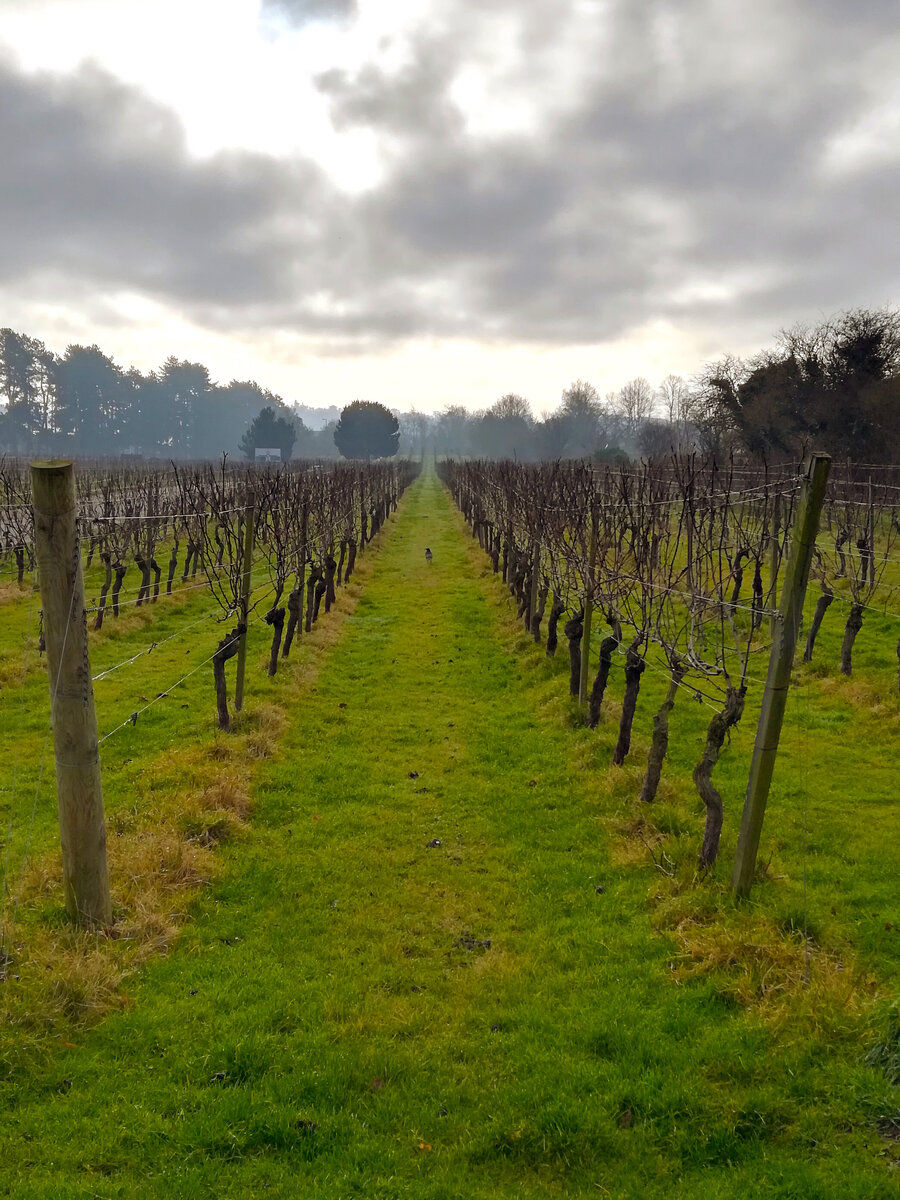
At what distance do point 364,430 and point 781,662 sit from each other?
8479 centimetres

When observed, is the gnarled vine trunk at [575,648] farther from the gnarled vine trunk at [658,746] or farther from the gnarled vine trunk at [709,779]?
the gnarled vine trunk at [709,779]

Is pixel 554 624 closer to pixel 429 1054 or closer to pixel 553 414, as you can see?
pixel 429 1054

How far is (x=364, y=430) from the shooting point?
86.5 meters

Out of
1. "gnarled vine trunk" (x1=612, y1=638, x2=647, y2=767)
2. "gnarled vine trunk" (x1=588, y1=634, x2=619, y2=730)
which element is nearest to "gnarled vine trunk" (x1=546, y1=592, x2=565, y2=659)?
"gnarled vine trunk" (x1=588, y1=634, x2=619, y2=730)

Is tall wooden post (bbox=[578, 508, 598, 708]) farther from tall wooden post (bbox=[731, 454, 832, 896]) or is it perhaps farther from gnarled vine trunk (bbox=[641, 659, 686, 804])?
tall wooden post (bbox=[731, 454, 832, 896])

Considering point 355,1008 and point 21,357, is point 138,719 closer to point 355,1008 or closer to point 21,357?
point 355,1008

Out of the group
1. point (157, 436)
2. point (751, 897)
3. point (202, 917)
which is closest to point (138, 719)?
point (202, 917)

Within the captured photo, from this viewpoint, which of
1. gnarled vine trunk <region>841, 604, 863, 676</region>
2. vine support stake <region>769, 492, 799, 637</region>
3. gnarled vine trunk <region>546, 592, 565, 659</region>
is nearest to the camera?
vine support stake <region>769, 492, 799, 637</region>

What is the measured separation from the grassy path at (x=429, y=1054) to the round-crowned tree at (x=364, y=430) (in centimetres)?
8225

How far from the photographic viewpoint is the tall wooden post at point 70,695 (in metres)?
4.66

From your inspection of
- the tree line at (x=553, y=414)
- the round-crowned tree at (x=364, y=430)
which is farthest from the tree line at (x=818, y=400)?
the round-crowned tree at (x=364, y=430)

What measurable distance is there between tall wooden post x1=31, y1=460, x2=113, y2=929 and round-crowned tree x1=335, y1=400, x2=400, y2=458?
83116mm

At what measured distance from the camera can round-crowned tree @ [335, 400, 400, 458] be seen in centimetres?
8650

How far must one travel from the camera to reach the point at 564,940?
554cm
